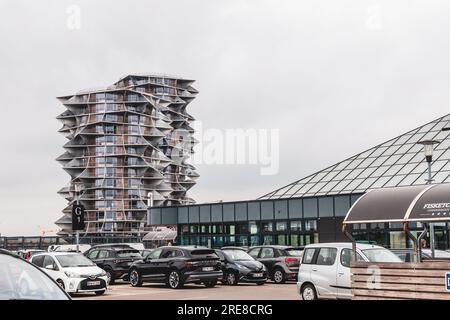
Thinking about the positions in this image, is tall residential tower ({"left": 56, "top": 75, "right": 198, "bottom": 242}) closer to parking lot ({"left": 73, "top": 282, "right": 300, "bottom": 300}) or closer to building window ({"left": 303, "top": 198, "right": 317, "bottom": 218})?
building window ({"left": 303, "top": 198, "right": 317, "bottom": 218})

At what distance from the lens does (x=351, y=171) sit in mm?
46812

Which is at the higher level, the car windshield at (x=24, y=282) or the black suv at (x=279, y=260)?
the car windshield at (x=24, y=282)

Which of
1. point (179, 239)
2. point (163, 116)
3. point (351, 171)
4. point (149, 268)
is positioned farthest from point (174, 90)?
point (149, 268)

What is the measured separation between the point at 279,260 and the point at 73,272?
9.11 meters

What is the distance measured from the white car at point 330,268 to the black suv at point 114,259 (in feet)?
40.8

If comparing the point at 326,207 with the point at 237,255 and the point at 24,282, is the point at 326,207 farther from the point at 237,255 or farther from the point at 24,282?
the point at 24,282

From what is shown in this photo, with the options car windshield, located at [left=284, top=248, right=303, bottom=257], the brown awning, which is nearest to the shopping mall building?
car windshield, located at [left=284, top=248, right=303, bottom=257]

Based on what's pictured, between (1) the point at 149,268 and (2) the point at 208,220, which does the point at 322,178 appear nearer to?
(2) the point at 208,220

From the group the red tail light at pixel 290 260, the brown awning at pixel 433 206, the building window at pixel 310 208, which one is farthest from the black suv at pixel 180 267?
the building window at pixel 310 208

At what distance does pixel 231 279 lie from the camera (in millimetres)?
25969

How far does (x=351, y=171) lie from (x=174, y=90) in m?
110

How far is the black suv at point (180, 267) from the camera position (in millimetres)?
23625

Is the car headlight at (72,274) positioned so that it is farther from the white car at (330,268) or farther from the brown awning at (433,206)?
the brown awning at (433,206)

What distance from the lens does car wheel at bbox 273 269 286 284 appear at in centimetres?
2633
